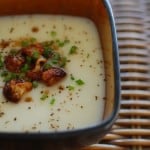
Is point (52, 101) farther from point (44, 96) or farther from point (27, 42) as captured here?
point (27, 42)

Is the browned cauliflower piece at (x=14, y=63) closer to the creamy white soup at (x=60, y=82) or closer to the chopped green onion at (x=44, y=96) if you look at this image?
the creamy white soup at (x=60, y=82)

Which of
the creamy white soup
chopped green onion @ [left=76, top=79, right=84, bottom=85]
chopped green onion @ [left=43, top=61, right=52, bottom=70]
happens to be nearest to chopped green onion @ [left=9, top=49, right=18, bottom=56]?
the creamy white soup

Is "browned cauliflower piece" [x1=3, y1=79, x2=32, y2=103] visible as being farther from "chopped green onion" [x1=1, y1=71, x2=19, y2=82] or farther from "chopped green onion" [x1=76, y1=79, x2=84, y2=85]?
"chopped green onion" [x1=76, y1=79, x2=84, y2=85]

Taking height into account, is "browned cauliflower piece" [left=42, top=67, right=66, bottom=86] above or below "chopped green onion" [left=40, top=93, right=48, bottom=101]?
above

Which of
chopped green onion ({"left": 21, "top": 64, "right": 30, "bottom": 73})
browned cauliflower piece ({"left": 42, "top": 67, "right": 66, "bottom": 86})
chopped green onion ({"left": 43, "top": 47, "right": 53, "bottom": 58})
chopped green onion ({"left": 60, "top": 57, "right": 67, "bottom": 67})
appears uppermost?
chopped green onion ({"left": 43, "top": 47, "right": 53, "bottom": 58})

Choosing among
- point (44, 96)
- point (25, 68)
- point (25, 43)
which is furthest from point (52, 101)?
point (25, 43)

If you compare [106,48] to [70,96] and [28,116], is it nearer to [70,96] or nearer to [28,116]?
[70,96]

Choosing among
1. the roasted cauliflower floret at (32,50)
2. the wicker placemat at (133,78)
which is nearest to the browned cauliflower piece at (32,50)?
the roasted cauliflower floret at (32,50)
